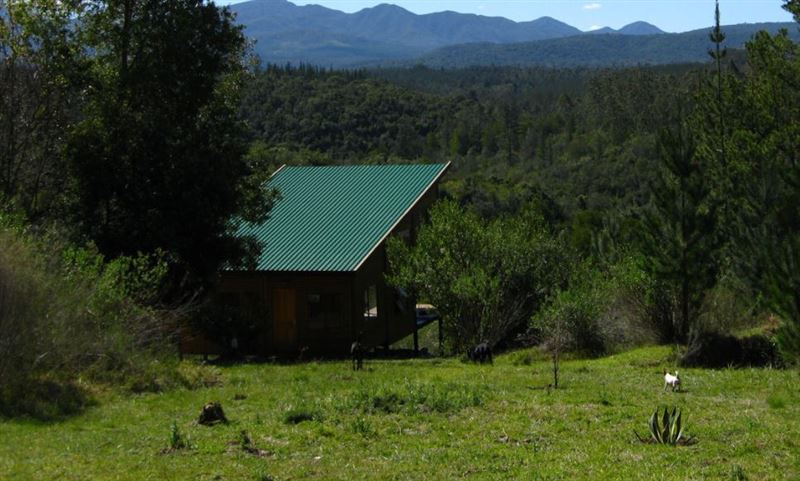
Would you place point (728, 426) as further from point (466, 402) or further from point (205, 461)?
point (205, 461)

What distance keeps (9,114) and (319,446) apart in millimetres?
17350

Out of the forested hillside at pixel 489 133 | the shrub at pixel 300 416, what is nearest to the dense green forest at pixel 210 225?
the shrub at pixel 300 416

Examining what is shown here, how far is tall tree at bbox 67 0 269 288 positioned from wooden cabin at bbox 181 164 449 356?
4469 mm

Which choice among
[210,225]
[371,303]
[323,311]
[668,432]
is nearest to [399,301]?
[371,303]

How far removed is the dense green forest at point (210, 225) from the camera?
16219 mm

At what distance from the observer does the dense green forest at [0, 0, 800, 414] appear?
53.2 feet

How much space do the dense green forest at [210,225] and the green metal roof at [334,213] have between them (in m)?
2.27

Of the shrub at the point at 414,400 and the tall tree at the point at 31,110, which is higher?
the tall tree at the point at 31,110

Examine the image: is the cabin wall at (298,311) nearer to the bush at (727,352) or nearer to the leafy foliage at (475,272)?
the leafy foliage at (475,272)

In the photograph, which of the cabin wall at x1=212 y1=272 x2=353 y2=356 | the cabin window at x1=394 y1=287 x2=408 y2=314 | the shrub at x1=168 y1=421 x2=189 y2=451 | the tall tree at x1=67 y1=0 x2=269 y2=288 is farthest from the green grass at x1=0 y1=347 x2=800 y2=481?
the cabin window at x1=394 y1=287 x2=408 y2=314

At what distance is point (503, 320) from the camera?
85.4 feet

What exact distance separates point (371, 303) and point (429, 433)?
1955cm

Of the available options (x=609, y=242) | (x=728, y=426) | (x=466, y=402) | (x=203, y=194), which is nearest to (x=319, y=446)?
(x=466, y=402)

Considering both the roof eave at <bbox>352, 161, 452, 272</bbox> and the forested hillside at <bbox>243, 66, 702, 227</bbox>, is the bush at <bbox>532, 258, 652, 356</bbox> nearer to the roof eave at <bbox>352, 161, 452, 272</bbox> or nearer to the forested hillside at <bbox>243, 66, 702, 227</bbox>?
the roof eave at <bbox>352, 161, 452, 272</bbox>
